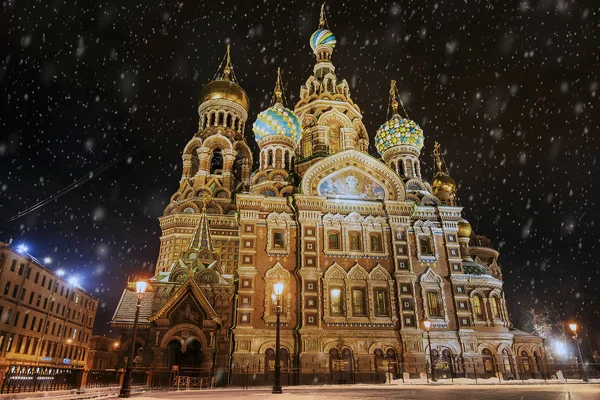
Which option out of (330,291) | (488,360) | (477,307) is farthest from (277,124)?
(488,360)

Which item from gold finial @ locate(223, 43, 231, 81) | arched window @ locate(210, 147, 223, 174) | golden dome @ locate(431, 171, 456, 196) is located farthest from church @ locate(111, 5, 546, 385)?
gold finial @ locate(223, 43, 231, 81)

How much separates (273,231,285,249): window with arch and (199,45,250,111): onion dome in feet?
67.2

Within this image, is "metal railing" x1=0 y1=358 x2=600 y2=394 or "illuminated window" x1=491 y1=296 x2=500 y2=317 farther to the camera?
"illuminated window" x1=491 y1=296 x2=500 y2=317

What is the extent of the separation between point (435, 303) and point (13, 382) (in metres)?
22.0

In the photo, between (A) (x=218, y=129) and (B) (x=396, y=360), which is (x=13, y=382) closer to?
(B) (x=396, y=360)

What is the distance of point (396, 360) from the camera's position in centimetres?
2344

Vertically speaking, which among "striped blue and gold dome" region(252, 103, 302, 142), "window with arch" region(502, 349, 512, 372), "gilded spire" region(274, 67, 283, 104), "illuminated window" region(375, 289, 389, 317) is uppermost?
"gilded spire" region(274, 67, 283, 104)

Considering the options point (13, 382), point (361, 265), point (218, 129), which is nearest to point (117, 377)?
point (13, 382)

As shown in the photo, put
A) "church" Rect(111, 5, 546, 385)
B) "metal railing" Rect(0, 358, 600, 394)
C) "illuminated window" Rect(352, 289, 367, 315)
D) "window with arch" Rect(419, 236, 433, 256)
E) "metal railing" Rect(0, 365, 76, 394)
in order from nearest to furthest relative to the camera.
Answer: "metal railing" Rect(0, 365, 76, 394)
"metal railing" Rect(0, 358, 600, 394)
"church" Rect(111, 5, 546, 385)
"illuminated window" Rect(352, 289, 367, 315)
"window with arch" Rect(419, 236, 433, 256)

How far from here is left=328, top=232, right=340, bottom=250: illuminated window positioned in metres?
25.9

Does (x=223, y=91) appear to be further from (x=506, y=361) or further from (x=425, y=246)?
(x=506, y=361)

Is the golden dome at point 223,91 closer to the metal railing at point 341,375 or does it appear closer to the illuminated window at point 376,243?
the illuminated window at point 376,243

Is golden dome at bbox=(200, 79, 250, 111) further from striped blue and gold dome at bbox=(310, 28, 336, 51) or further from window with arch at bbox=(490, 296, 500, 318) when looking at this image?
window with arch at bbox=(490, 296, 500, 318)

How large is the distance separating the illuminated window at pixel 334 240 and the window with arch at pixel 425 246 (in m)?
5.64
